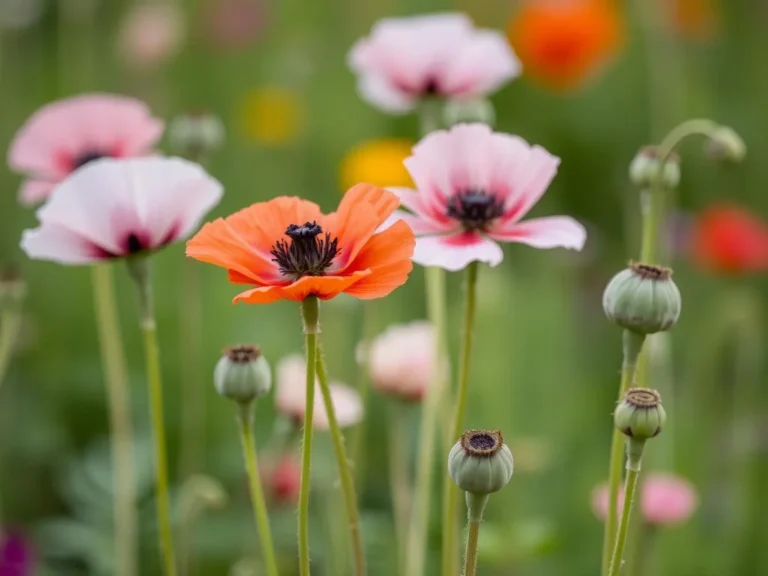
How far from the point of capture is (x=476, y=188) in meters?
0.52

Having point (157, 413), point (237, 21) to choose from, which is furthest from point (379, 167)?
point (237, 21)

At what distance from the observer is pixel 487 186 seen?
0.51m

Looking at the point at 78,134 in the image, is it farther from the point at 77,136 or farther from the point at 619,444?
the point at 619,444

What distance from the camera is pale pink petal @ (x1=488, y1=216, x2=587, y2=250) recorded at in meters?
0.45

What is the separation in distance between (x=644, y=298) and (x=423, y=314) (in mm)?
881

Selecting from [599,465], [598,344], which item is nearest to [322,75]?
[598,344]

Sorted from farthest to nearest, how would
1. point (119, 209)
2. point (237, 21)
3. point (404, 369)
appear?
point (237, 21) → point (404, 369) → point (119, 209)

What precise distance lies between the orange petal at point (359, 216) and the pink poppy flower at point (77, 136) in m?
0.25

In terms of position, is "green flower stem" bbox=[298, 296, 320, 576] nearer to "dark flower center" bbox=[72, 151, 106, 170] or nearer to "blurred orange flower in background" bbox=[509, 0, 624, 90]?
"dark flower center" bbox=[72, 151, 106, 170]

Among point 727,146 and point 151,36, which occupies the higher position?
point 151,36

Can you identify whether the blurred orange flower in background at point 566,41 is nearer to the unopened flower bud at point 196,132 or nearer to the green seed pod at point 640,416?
the unopened flower bud at point 196,132

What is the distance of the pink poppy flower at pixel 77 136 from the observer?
0.64 meters

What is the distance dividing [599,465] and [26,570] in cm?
56

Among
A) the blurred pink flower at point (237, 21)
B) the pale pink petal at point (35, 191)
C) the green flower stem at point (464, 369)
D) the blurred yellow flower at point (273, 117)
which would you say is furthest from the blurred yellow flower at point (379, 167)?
the blurred pink flower at point (237, 21)
